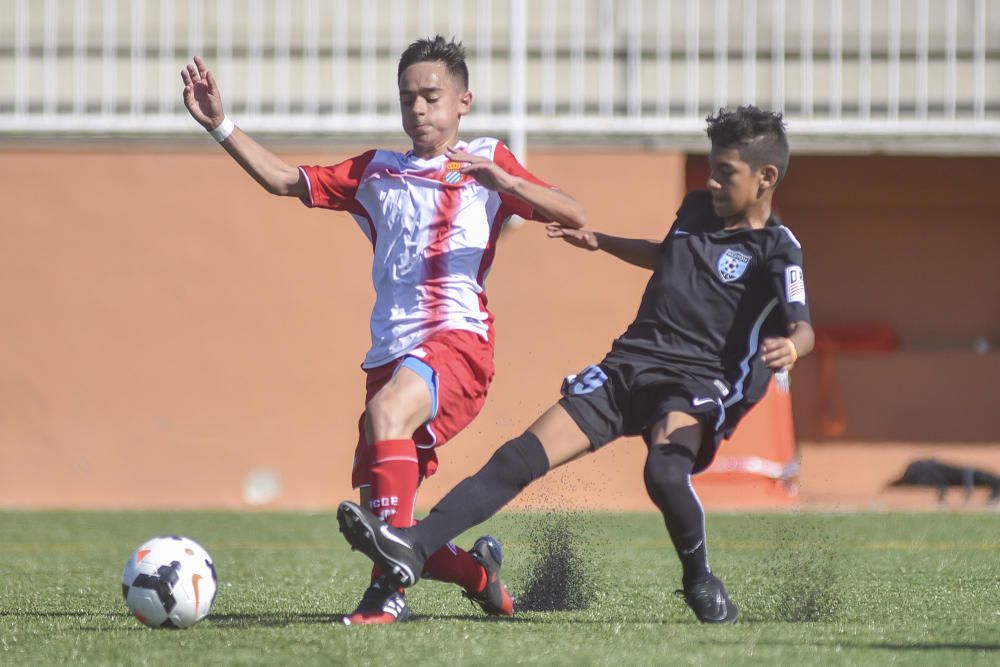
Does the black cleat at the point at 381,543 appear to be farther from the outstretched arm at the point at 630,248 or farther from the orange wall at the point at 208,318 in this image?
the orange wall at the point at 208,318

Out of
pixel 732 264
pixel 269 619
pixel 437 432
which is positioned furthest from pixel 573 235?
pixel 269 619

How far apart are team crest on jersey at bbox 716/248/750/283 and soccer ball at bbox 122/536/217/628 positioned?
1.73 m

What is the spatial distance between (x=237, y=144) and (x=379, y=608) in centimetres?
147

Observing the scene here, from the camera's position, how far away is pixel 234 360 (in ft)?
33.7

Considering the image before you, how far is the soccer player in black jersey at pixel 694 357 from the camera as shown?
4469mm

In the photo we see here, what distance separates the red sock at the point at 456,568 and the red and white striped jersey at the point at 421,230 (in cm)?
60

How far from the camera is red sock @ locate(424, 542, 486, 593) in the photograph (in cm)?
465

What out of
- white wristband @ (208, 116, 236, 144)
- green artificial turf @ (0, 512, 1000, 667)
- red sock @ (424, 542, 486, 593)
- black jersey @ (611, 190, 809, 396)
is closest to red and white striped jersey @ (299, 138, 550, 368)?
white wristband @ (208, 116, 236, 144)

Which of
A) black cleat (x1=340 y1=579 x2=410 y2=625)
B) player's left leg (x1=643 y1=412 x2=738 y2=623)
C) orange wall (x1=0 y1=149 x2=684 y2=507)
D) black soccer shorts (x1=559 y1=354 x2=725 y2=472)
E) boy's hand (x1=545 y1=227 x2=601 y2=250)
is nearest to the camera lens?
black cleat (x1=340 y1=579 x2=410 y2=625)

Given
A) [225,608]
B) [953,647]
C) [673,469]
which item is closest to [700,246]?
[673,469]

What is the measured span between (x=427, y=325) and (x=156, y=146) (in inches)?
245

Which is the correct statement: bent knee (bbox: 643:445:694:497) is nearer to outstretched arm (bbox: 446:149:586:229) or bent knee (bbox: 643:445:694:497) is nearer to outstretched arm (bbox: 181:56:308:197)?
outstretched arm (bbox: 446:149:586:229)

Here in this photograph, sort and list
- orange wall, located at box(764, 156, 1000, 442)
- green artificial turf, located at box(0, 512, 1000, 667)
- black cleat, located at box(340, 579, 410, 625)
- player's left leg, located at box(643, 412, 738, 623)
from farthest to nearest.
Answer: orange wall, located at box(764, 156, 1000, 442), player's left leg, located at box(643, 412, 738, 623), black cleat, located at box(340, 579, 410, 625), green artificial turf, located at box(0, 512, 1000, 667)

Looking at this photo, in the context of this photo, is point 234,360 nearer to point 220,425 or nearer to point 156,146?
point 220,425
